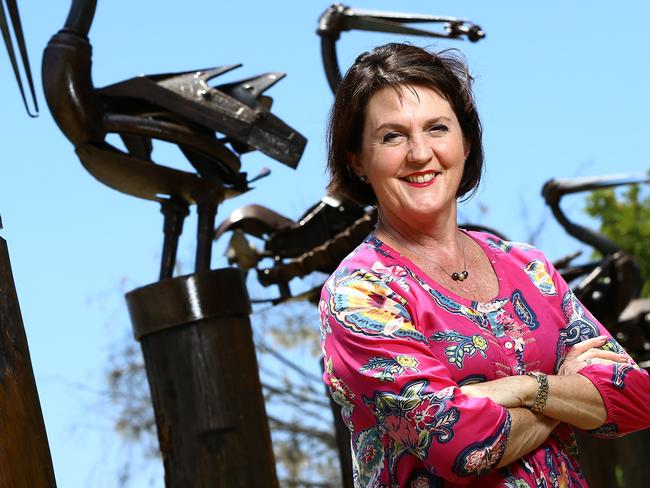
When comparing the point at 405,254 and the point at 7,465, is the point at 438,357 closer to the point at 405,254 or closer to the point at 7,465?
the point at 405,254

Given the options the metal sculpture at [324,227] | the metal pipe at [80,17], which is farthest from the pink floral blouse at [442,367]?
the metal sculpture at [324,227]

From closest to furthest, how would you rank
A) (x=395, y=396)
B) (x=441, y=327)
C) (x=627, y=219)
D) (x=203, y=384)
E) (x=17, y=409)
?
1. (x=395, y=396)
2. (x=441, y=327)
3. (x=17, y=409)
4. (x=203, y=384)
5. (x=627, y=219)

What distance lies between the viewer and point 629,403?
81.8 inches

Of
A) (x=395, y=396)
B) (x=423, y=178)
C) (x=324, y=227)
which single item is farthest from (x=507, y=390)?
(x=324, y=227)

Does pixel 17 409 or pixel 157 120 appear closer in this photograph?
pixel 17 409

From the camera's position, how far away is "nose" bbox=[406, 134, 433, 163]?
81.7 inches

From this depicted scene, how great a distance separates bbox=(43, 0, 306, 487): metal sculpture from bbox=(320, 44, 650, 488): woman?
1.64 metres

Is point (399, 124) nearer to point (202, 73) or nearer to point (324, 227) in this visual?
point (202, 73)

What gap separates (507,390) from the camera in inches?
76.0

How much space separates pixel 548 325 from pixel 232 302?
188 centimetres

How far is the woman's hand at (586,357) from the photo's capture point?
6.76 feet

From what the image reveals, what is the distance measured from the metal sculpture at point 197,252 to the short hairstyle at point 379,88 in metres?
1.64

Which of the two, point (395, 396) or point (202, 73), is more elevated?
point (202, 73)

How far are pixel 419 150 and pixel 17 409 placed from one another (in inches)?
35.0
